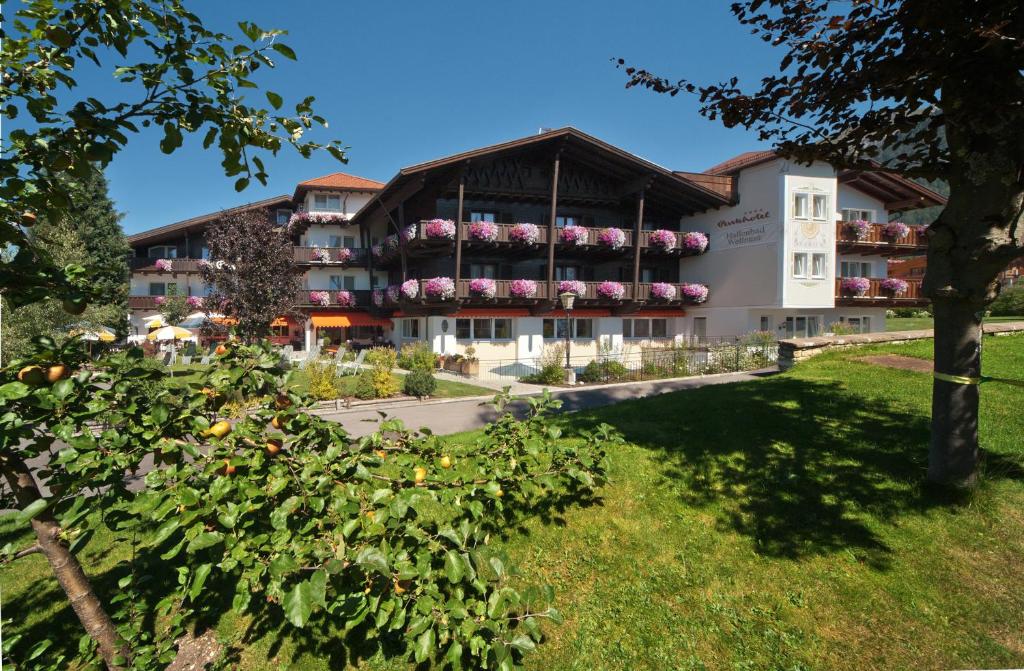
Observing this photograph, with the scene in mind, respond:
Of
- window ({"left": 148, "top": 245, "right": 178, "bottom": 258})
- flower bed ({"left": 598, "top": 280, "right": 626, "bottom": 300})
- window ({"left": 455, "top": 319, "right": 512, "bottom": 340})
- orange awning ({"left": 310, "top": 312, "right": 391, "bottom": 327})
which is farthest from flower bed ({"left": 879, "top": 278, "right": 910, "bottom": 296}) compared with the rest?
window ({"left": 148, "top": 245, "right": 178, "bottom": 258})

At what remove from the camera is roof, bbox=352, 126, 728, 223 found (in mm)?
24764

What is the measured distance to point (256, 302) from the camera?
21.2 meters

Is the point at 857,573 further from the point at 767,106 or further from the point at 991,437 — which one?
the point at 767,106

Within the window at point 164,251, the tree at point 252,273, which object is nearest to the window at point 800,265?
the tree at point 252,273

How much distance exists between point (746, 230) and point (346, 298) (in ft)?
85.4

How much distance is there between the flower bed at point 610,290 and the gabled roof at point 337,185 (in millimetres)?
18369

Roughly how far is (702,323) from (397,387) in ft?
70.6

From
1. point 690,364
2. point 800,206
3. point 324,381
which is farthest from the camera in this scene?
point 800,206

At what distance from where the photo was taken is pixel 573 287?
26344mm

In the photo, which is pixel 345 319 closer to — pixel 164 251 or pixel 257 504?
pixel 164 251

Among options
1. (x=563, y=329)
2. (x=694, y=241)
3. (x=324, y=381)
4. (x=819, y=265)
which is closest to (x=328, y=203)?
(x=563, y=329)

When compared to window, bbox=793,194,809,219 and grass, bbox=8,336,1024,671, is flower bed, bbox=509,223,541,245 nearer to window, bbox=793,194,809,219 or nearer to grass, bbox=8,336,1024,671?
window, bbox=793,194,809,219

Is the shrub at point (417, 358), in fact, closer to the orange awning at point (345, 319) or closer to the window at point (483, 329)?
the window at point (483, 329)

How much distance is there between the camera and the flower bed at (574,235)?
26.9 meters
